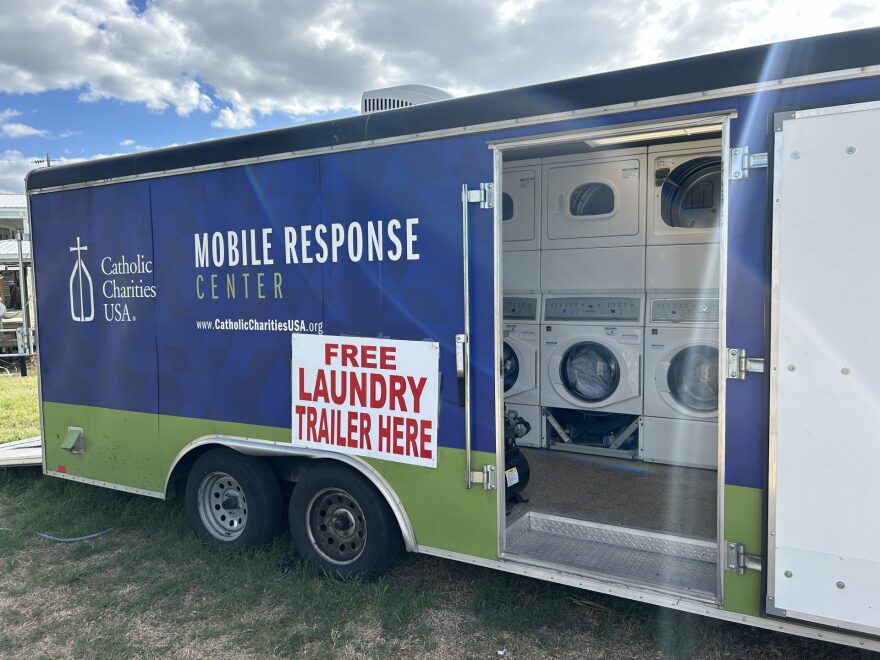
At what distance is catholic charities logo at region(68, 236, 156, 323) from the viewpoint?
4418mm

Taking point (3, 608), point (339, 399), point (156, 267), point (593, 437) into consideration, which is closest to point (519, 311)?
point (593, 437)

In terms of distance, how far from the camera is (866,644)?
98.1 inches

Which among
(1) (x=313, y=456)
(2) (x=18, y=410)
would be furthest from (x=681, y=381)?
(2) (x=18, y=410)

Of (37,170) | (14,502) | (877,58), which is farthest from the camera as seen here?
(14,502)

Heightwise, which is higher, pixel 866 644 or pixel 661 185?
pixel 661 185

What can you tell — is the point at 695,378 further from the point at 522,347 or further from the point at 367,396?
the point at 367,396

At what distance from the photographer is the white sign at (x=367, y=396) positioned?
11.3ft

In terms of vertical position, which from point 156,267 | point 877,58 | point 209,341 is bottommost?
point 209,341

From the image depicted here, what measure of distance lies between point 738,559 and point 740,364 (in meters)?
0.79

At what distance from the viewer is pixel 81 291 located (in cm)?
472

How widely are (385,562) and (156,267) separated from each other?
2.35 metres

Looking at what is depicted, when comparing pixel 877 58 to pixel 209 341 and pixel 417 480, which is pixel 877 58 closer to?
pixel 417 480

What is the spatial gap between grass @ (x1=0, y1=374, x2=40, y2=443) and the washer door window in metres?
6.02

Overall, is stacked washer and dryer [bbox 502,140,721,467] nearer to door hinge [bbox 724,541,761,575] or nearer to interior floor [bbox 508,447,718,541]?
interior floor [bbox 508,447,718,541]
